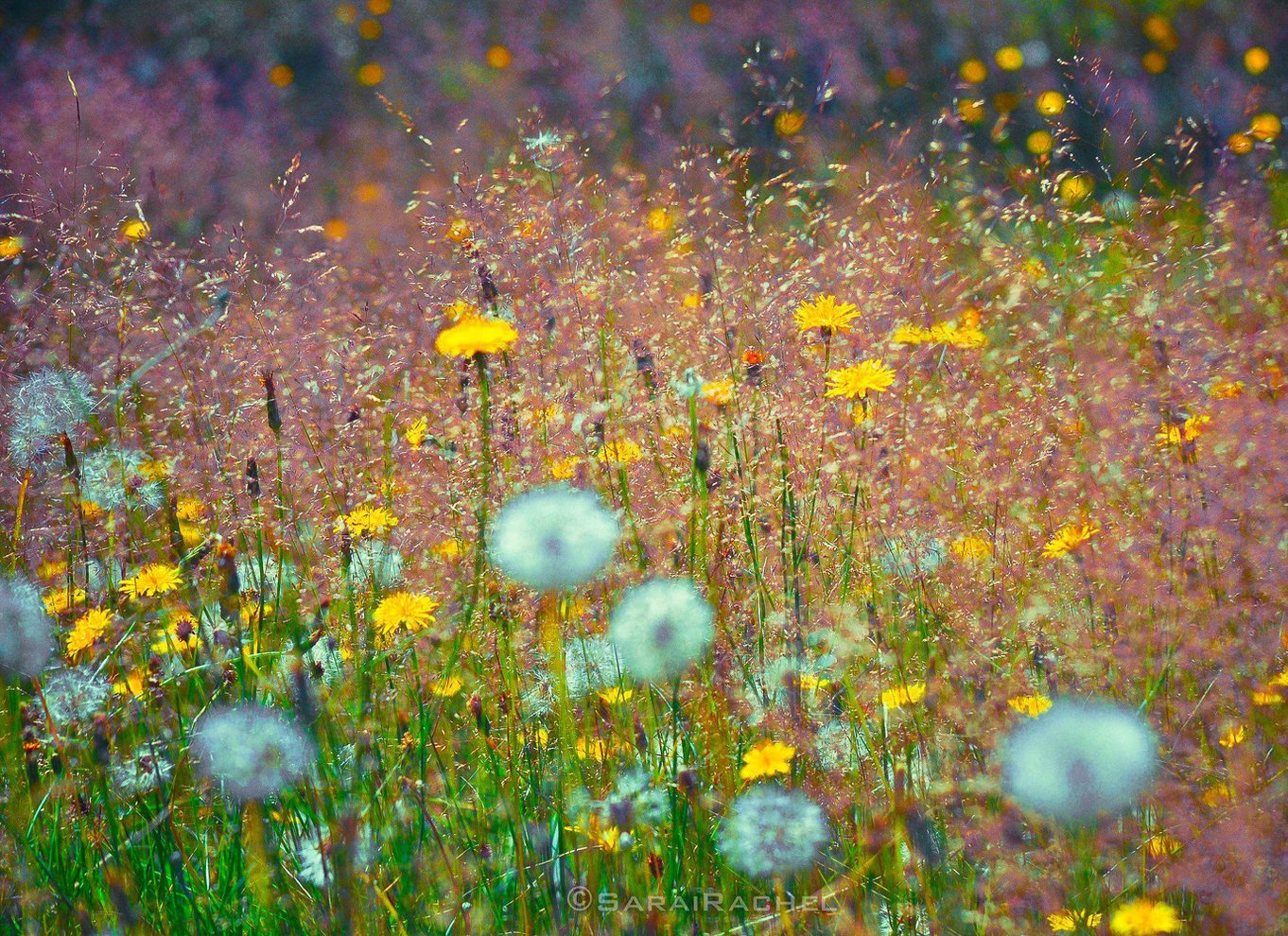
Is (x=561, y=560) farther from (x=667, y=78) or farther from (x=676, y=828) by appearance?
(x=667, y=78)

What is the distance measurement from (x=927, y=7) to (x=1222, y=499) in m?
3.66

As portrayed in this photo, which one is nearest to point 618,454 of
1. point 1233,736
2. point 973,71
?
point 1233,736

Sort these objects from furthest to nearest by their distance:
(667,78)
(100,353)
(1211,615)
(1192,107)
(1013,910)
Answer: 1. (667,78)
2. (1192,107)
3. (100,353)
4. (1211,615)
5. (1013,910)

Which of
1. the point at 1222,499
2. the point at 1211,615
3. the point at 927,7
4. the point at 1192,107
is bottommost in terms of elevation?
the point at 1211,615

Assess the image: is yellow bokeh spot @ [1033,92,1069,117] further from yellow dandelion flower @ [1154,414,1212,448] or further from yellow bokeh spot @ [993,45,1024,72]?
yellow bokeh spot @ [993,45,1024,72]

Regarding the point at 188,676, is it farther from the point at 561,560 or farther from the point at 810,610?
the point at 810,610

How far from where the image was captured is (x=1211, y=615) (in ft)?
3.84

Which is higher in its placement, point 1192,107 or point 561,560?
point 1192,107

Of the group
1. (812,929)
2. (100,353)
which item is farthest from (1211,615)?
(100,353)

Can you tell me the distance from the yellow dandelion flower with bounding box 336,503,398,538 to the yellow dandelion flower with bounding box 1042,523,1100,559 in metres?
0.84

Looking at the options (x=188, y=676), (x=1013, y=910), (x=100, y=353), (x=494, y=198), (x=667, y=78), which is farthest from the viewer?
(x=667, y=78)

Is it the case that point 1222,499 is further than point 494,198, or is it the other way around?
point 494,198

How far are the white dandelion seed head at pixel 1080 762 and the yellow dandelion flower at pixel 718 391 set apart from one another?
610 millimetres

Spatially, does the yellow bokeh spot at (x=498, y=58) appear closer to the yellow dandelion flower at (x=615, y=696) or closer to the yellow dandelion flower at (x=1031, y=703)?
the yellow dandelion flower at (x=615, y=696)
